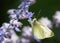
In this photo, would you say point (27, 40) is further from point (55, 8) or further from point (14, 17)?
point (55, 8)

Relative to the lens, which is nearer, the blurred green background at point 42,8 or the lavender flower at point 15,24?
the lavender flower at point 15,24

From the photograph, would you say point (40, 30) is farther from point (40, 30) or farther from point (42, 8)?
point (42, 8)

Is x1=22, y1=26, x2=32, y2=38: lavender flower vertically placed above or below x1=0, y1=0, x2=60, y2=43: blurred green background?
below

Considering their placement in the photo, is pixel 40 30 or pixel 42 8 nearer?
pixel 40 30

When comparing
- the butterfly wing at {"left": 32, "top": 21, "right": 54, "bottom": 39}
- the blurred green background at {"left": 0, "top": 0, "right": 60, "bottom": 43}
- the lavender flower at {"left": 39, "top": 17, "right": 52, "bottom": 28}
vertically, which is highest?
the blurred green background at {"left": 0, "top": 0, "right": 60, "bottom": 43}

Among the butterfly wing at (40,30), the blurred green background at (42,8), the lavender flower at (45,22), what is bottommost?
the butterfly wing at (40,30)

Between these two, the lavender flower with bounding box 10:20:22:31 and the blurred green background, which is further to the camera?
the blurred green background

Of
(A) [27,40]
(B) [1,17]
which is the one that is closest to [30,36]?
(A) [27,40]

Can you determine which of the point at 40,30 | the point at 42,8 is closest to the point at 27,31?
the point at 40,30
